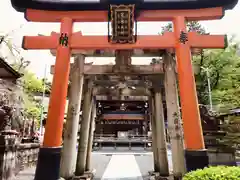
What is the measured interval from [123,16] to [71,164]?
4.20 m

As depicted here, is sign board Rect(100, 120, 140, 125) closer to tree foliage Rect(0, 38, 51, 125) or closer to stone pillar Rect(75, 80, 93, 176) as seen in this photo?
tree foliage Rect(0, 38, 51, 125)

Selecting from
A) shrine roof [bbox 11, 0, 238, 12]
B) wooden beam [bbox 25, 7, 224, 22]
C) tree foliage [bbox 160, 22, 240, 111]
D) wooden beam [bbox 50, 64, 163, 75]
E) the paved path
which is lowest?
the paved path

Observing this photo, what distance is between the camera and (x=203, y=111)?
409 inches

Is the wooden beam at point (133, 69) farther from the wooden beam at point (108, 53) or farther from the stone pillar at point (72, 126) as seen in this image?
the wooden beam at point (108, 53)

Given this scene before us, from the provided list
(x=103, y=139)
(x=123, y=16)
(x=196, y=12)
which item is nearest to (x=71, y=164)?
(x=123, y=16)

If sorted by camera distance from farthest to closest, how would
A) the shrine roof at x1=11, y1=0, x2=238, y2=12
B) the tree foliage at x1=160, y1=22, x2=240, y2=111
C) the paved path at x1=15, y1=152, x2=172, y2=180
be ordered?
the tree foliage at x1=160, y1=22, x2=240, y2=111
the paved path at x1=15, y1=152, x2=172, y2=180
the shrine roof at x1=11, y1=0, x2=238, y2=12

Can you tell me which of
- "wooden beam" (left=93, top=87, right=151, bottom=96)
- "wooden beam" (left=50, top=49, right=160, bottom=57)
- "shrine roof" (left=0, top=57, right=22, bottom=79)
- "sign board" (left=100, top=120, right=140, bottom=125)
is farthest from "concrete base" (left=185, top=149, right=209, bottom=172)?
"sign board" (left=100, top=120, right=140, bottom=125)

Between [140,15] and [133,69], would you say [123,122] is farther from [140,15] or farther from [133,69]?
[140,15]

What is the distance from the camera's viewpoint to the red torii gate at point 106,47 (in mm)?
4273

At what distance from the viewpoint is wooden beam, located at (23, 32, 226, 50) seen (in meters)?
5.03

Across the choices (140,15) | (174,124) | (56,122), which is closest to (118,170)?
(174,124)

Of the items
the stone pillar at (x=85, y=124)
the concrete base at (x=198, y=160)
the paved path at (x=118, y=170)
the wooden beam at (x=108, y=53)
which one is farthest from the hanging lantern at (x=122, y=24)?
the paved path at (x=118, y=170)

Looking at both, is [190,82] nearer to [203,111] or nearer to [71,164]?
[71,164]

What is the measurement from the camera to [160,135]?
21.5 ft
